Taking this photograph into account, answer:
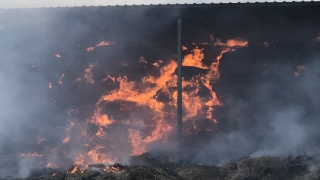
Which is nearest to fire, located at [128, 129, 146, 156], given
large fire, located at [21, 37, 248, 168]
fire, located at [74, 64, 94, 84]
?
large fire, located at [21, 37, 248, 168]

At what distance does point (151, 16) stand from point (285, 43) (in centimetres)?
504

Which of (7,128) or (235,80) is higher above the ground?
(235,80)

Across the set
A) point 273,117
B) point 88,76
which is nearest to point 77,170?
point 88,76

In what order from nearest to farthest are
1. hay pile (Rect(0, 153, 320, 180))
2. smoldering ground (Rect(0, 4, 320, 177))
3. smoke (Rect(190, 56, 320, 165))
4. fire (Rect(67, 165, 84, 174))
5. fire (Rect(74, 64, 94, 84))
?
hay pile (Rect(0, 153, 320, 180))
fire (Rect(67, 165, 84, 174))
smoke (Rect(190, 56, 320, 165))
smoldering ground (Rect(0, 4, 320, 177))
fire (Rect(74, 64, 94, 84))

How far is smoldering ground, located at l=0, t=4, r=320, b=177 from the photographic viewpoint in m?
13.2

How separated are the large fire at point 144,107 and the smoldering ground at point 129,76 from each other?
0.45 ft

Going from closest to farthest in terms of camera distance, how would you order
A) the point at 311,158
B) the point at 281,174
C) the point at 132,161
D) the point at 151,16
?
1. the point at 281,174
2. the point at 311,158
3. the point at 132,161
4. the point at 151,16

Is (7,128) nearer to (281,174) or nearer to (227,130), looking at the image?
(227,130)

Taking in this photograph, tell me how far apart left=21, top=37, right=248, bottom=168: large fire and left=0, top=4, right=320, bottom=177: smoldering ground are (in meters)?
0.14

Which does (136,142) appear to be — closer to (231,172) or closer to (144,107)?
(144,107)

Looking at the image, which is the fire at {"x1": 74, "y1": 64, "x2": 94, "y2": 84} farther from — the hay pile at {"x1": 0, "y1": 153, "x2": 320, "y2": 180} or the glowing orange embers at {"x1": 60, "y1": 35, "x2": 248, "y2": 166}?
the hay pile at {"x1": 0, "y1": 153, "x2": 320, "y2": 180}

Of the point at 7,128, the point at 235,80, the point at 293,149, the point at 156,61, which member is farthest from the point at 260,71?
the point at 7,128

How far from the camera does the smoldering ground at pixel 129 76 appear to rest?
13.2 meters

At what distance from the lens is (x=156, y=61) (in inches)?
538
